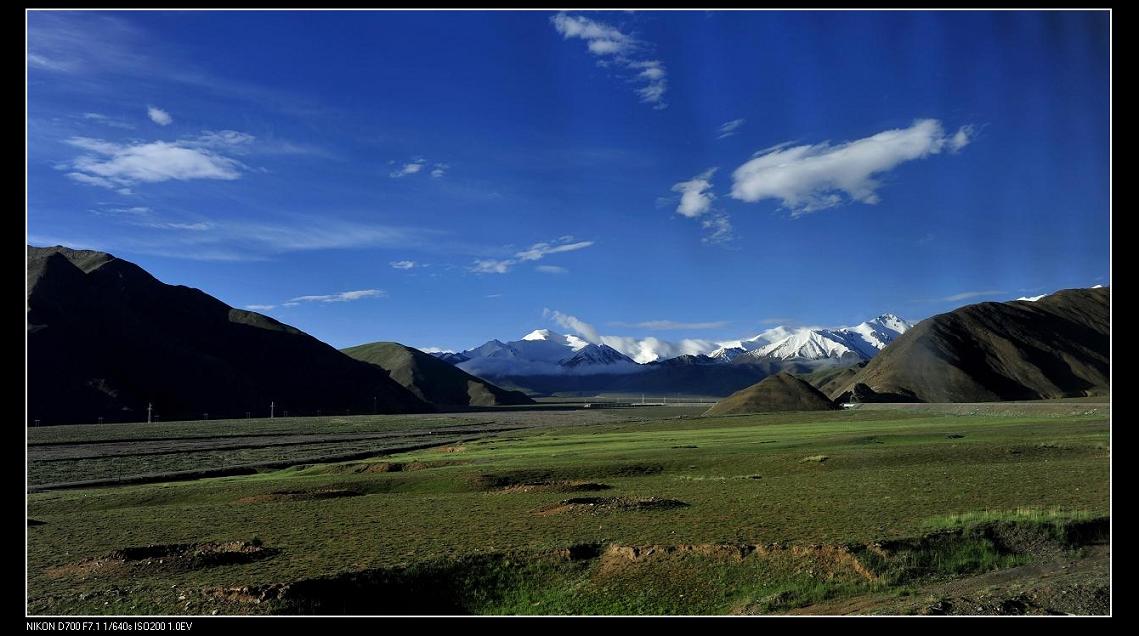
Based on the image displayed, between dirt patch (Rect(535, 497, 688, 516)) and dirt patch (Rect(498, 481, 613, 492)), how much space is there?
5.23 metres

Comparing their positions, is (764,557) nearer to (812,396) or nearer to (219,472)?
(219,472)

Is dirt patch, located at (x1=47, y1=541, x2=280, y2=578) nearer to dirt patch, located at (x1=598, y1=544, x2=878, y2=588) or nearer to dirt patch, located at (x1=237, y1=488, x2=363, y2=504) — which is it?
dirt patch, located at (x1=598, y1=544, x2=878, y2=588)

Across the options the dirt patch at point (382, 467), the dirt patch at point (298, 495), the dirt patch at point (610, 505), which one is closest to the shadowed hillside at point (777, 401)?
the dirt patch at point (382, 467)

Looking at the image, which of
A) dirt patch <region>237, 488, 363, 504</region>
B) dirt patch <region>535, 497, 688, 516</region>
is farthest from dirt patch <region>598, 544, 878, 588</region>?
dirt patch <region>237, 488, 363, 504</region>

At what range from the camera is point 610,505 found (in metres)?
34.9

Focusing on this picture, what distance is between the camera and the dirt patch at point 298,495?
139ft

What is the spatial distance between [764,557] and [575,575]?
6178 millimetres

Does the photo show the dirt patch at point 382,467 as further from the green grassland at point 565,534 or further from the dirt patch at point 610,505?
the dirt patch at point 610,505

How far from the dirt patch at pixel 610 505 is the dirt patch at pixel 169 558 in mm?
12831

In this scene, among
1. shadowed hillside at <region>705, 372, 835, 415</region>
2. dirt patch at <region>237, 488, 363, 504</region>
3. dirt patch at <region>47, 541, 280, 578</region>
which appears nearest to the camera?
dirt patch at <region>47, 541, 280, 578</region>

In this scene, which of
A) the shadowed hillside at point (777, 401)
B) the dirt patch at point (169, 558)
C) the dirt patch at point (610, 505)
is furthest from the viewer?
the shadowed hillside at point (777, 401)

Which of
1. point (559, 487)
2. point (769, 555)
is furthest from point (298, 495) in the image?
point (769, 555)

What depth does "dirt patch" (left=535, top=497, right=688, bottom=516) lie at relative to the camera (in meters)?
33.8

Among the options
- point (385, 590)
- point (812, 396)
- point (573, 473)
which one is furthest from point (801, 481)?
point (812, 396)
